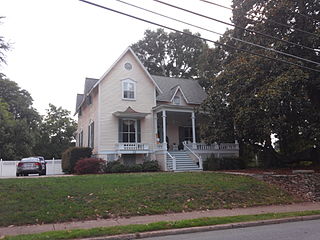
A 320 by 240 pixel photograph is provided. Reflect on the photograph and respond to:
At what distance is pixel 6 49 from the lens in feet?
45.9

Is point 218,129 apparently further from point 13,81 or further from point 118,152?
point 13,81

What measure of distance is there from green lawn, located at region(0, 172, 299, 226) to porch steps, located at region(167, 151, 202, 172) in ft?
23.5

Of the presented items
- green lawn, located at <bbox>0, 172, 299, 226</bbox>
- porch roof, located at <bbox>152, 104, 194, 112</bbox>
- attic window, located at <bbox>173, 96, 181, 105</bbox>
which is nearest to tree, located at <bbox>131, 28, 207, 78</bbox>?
attic window, located at <bbox>173, 96, 181, 105</bbox>

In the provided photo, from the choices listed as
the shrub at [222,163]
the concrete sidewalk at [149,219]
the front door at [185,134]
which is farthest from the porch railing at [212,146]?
the concrete sidewalk at [149,219]

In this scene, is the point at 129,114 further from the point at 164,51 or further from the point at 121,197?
the point at 164,51

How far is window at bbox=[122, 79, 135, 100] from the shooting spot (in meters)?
24.7

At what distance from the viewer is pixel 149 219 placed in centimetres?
897

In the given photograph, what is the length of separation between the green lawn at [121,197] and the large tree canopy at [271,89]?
4.28 meters

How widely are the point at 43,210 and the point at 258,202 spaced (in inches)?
311

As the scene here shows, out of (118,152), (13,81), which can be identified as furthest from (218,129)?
(13,81)

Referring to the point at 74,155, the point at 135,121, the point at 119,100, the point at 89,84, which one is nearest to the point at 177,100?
the point at 135,121

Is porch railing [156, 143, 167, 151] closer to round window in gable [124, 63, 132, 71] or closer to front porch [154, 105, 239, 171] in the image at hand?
front porch [154, 105, 239, 171]

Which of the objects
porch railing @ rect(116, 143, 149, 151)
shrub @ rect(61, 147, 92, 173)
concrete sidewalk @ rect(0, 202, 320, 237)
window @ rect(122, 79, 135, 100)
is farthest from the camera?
window @ rect(122, 79, 135, 100)

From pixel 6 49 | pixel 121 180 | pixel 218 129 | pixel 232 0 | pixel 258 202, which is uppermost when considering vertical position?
pixel 232 0
